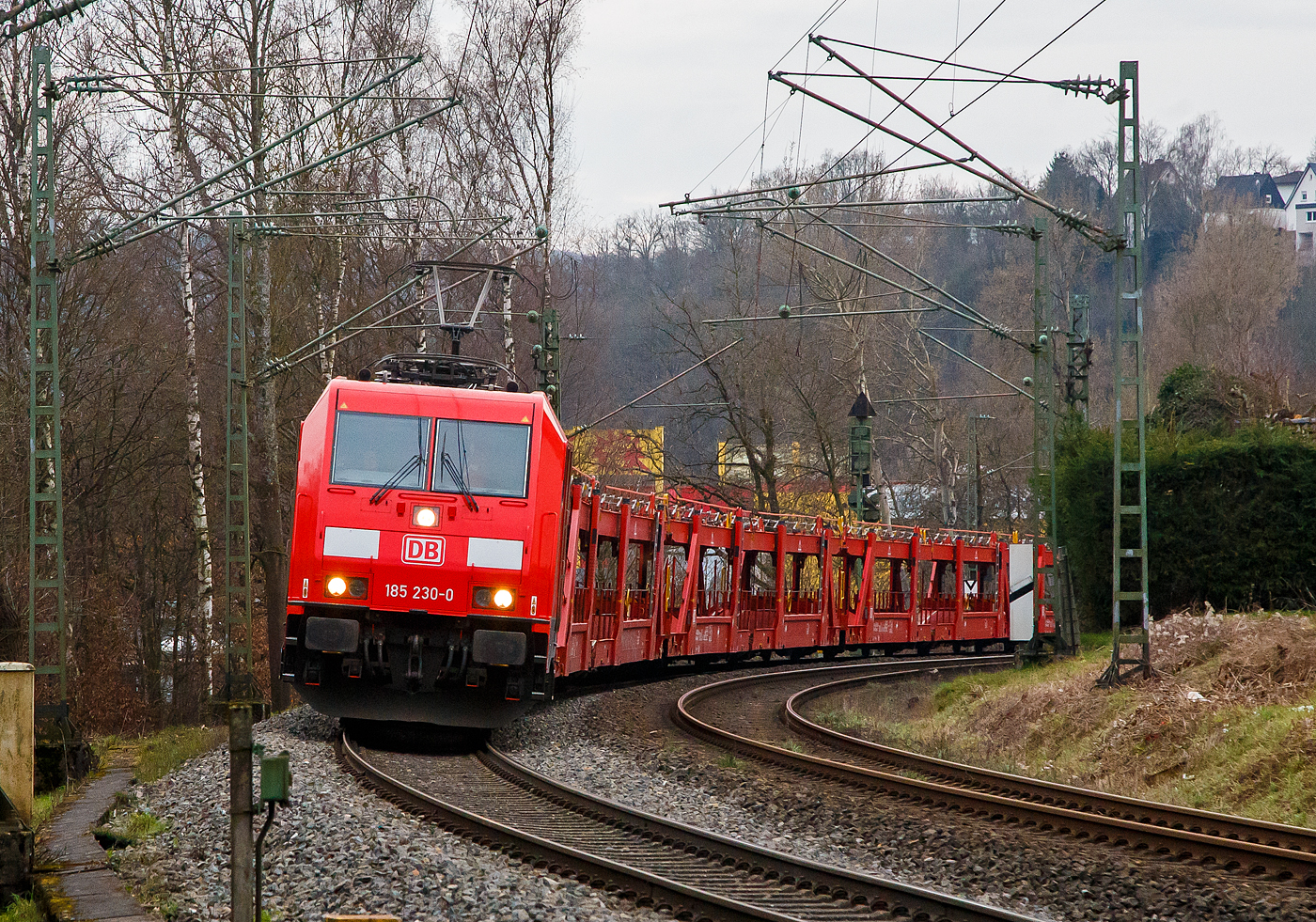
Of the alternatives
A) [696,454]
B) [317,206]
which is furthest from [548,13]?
[696,454]

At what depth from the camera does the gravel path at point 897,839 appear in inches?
292

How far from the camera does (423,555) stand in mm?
12148

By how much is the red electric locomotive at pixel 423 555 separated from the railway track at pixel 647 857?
1.17 metres

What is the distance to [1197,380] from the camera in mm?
27203

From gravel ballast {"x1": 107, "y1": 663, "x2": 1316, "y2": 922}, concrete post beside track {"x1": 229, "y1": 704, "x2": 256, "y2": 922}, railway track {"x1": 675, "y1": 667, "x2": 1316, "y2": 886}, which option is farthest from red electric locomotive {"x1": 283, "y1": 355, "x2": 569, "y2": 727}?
concrete post beside track {"x1": 229, "y1": 704, "x2": 256, "y2": 922}

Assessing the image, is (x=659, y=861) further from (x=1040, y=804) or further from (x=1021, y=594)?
(x=1021, y=594)

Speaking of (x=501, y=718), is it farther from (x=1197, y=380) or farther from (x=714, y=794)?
(x=1197, y=380)

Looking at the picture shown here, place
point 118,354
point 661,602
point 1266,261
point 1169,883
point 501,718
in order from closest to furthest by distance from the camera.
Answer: point 1169,883 → point 501,718 → point 661,602 → point 118,354 → point 1266,261

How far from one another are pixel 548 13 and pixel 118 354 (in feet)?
40.2

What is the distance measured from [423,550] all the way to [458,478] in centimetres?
77

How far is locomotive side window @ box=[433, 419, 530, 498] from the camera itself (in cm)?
1245

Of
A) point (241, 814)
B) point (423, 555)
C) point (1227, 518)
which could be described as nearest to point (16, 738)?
point (241, 814)

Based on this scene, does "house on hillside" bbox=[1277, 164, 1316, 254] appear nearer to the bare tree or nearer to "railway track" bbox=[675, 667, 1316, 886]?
the bare tree

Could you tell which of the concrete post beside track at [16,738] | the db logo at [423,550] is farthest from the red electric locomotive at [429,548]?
the concrete post beside track at [16,738]
